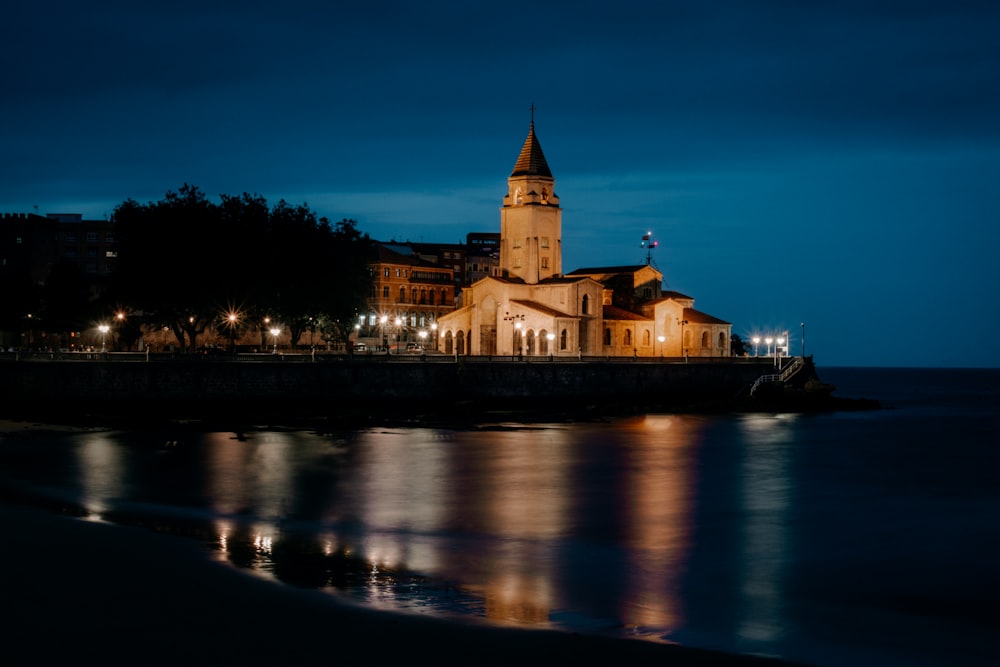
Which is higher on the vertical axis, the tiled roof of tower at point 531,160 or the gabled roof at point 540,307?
the tiled roof of tower at point 531,160

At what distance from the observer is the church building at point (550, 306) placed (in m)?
93.6

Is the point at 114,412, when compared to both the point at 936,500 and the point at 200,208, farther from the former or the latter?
the point at 936,500

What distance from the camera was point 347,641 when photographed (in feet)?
53.3

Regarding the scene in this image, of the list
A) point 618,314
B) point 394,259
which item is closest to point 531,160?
point 618,314

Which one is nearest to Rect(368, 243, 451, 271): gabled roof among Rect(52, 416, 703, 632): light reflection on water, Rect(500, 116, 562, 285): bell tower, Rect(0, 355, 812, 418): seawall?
Rect(500, 116, 562, 285): bell tower

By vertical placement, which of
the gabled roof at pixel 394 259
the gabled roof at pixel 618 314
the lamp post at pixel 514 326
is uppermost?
the gabled roof at pixel 394 259

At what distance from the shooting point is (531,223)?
10125 cm

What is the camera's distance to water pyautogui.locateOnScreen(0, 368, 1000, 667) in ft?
62.1

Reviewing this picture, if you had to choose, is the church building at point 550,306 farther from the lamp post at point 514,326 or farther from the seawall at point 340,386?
the seawall at point 340,386

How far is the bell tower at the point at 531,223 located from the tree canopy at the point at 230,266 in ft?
54.1

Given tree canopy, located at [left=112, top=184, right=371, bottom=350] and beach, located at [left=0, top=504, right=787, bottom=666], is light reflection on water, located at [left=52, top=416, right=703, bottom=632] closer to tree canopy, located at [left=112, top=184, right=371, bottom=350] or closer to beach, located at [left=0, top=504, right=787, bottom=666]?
beach, located at [left=0, top=504, right=787, bottom=666]

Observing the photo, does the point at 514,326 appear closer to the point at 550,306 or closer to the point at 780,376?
the point at 550,306

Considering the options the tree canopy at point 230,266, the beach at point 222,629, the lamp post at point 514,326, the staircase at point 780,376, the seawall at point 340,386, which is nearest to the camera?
the beach at point 222,629

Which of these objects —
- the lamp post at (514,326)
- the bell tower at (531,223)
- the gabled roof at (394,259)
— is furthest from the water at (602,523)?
the gabled roof at (394,259)
